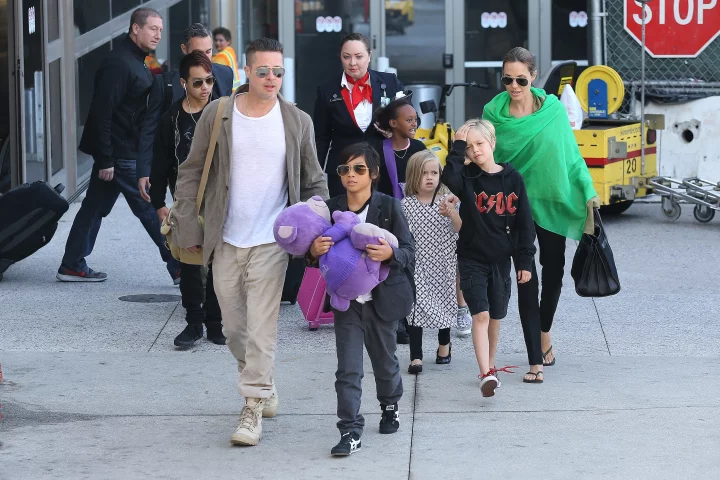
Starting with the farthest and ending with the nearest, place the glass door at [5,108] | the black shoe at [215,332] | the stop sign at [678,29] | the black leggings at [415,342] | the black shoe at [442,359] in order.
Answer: the stop sign at [678,29], the glass door at [5,108], the black shoe at [215,332], the black shoe at [442,359], the black leggings at [415,342]

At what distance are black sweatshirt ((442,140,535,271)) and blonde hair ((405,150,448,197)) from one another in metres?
0.35

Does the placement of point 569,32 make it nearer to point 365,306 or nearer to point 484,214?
point 484,214

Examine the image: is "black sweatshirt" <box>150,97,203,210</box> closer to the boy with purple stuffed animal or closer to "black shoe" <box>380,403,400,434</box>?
the boy with purple stuffed animal

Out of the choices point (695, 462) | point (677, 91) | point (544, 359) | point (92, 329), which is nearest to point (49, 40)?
point (92, 329)

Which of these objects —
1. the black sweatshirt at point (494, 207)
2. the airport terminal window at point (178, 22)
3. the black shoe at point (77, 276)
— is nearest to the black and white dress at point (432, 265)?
the black sweatshirt at point (494, 207)

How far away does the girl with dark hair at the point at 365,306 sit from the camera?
531 centimetres

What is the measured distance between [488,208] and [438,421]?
1.03m

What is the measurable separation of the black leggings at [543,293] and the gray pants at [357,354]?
1.12 metres

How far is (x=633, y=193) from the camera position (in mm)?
10969

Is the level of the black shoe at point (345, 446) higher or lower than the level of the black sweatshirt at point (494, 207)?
lower

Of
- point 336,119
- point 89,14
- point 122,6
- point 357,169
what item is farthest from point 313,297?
point 122,6

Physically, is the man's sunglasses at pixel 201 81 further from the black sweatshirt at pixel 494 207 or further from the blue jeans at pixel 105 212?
the blue jeans at pixel 105 212

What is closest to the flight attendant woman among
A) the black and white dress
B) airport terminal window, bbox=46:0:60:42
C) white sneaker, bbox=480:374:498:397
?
the black and white dress

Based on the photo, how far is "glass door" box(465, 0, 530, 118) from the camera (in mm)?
15109
